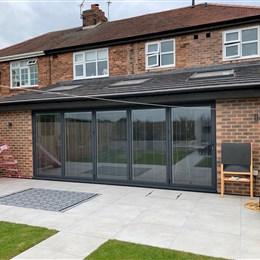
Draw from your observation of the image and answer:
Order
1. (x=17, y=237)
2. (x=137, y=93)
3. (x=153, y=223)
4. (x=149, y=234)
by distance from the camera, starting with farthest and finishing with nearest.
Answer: (x=137, y=93) → (x=153, y=223) → (x=149, y=234) → (x=17, y=237)

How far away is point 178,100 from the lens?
6641mm

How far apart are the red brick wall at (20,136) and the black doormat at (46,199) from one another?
1979 mm

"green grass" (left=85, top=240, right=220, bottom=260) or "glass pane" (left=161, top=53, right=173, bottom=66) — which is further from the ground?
"glass pane" (left=161, top=53, right=173, bottom=66)

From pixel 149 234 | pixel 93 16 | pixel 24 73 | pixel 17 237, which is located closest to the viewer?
pixel 17 237

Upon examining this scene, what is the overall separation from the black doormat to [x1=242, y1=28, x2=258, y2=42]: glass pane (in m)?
6.88

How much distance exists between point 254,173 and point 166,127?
7.78 ft

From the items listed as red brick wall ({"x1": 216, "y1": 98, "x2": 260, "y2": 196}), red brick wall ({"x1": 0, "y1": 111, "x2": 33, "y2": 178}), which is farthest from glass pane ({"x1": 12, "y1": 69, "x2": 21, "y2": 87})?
red brick wall ({"x1": 216, "y1": 98, "x2": 260, "y2": 196})

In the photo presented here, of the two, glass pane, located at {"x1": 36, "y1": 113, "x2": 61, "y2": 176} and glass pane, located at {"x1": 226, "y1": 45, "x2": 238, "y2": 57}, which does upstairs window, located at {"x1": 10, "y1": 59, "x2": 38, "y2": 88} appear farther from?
glass pane, located at {"x1": 226, "y1": 45, "x2": 238, "y2": 57}

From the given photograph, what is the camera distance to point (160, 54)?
9.91 m

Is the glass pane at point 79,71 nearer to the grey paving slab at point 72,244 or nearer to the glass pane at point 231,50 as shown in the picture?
the glass pane at point 231,50

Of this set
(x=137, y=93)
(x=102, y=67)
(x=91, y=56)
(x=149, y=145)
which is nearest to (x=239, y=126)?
(x=149, y=145)

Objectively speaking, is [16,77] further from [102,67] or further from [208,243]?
[208,243]

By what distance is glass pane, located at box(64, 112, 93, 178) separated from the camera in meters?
8.05

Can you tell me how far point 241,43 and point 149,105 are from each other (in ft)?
13.5
